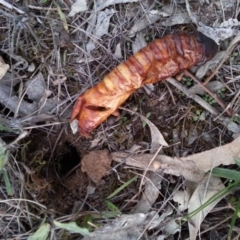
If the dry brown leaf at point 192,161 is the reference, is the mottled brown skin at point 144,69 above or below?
above

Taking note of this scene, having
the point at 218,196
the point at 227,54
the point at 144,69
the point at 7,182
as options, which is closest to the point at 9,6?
the point at 144,69

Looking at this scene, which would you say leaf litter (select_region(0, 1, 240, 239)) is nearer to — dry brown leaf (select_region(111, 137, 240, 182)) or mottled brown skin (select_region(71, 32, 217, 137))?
dry brown leaf (select_region(111, 137, 240, 182))

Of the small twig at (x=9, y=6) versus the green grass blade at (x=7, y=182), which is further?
the small twig at (x=9, y=6)

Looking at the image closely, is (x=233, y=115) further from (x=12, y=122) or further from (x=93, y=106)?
(x=12, y=122)

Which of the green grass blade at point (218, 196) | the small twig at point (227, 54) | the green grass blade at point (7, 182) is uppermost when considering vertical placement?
the small twig at point (227, 54)

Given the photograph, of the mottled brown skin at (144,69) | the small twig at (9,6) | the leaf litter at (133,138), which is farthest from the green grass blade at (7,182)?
the small twig at (9,6)

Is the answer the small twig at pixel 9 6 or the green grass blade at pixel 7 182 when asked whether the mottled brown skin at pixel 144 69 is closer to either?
the green grass blade at pixel 7 182

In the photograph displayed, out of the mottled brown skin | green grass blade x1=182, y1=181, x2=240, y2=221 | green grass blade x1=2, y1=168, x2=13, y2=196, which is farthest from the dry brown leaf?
green grass blade x1=2, y1=168, x2=13, y2=196
